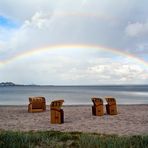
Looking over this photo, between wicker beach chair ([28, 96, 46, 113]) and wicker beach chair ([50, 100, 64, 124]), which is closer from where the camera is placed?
wicker beach chair ([50, 100, 64, 124])

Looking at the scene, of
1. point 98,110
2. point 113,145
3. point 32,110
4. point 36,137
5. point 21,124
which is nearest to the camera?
point 113,145

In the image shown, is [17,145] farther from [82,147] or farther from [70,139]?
[70,139]

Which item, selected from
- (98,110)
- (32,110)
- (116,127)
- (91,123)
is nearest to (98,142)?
(116,127)

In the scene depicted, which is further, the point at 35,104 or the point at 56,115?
the point at 35,104

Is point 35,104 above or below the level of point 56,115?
above

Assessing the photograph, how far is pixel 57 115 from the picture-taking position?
50.3 ft

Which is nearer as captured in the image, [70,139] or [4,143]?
[4,143]

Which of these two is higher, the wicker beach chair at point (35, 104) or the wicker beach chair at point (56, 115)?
the wicker beach chair at point (35, 104)

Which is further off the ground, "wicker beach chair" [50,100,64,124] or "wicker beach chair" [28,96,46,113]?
"wicker beach chair" [28,96,46,113]

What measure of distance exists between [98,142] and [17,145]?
6.06 feet

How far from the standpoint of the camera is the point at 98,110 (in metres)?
18.3

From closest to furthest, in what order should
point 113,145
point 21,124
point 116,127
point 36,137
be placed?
point 113,145, point 36,137, point 116,127, point 21,124

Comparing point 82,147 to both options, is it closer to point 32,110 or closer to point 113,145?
point 113,145

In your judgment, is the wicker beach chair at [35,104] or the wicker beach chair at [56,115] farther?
the wicker beach chair at [35,104]
